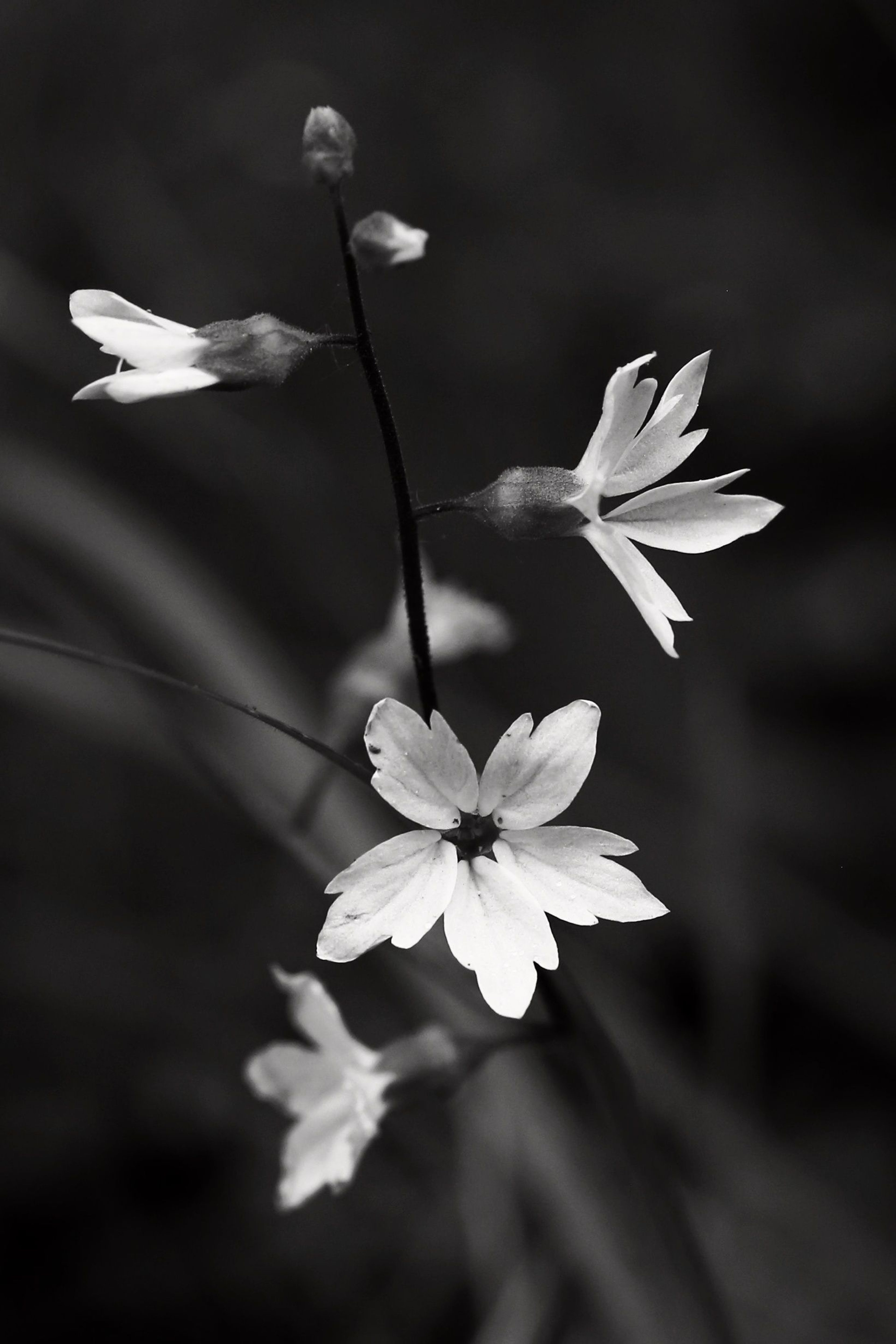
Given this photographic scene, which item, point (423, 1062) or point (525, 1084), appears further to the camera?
point (525, 1084)

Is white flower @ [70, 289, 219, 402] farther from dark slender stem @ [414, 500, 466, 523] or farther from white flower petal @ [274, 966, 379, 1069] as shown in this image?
white flower petal @ [274, 966, 379, 1069]

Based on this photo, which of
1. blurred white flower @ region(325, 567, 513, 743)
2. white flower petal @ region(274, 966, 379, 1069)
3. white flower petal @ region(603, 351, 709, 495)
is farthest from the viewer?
blurred white flower @ region(325, 567, 513, 743)

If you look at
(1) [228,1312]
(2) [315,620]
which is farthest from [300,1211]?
(2) [315,620]

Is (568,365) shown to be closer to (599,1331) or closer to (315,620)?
(315,620)

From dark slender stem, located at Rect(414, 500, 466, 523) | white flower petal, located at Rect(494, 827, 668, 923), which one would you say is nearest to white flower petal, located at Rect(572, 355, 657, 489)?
dark slender stem, located at Rect(414, 500, 466, 523)

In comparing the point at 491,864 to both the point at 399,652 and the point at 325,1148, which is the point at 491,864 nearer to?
the point at 325,1148

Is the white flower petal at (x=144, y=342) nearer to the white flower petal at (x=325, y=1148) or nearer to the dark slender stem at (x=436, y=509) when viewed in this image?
the dark slender stem at (x=436, y=509)

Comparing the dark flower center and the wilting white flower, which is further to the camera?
the dark flower center
